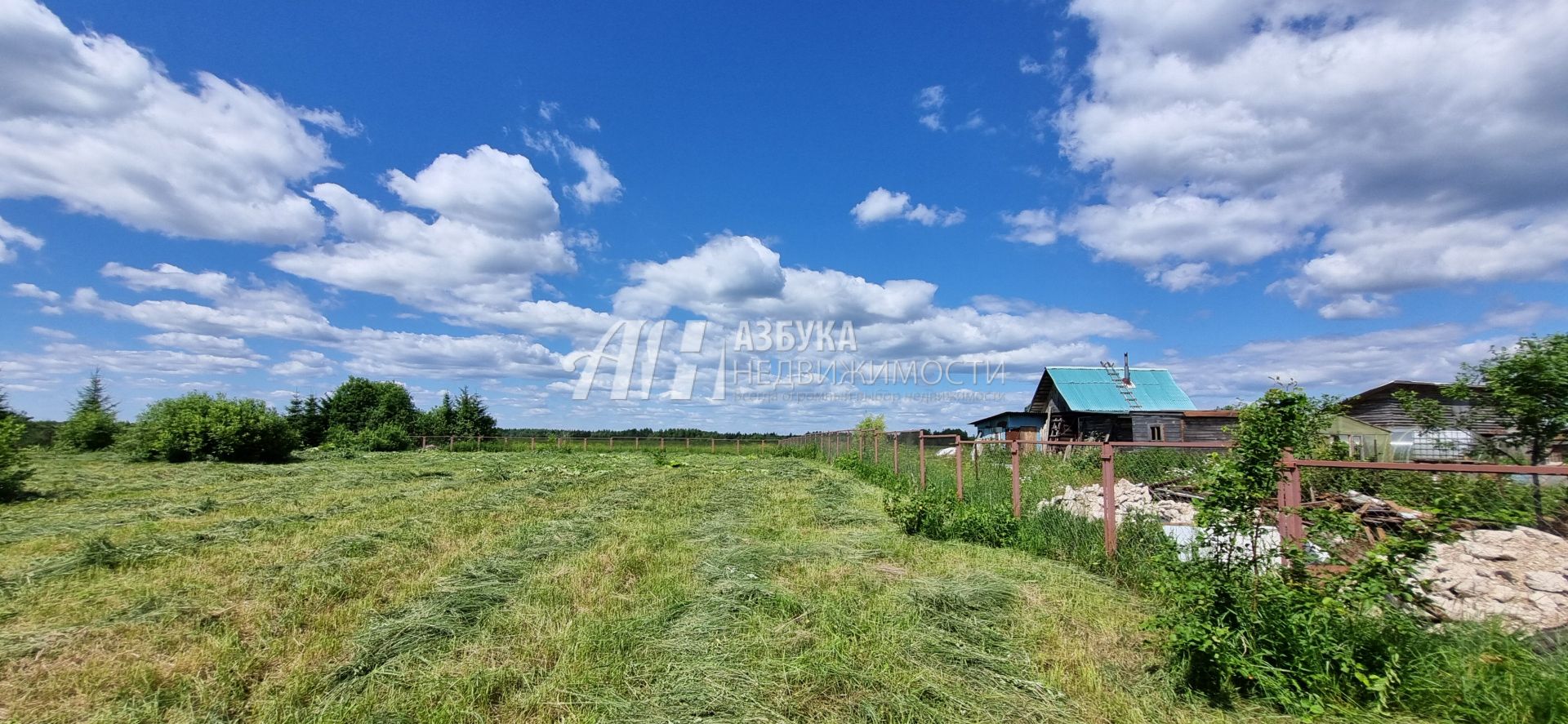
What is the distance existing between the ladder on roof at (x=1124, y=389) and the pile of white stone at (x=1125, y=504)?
2059cm

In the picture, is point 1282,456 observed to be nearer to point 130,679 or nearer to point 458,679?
point 458,679

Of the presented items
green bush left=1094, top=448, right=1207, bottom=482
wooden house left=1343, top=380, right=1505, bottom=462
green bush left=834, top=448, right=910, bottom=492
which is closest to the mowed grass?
green bush left=1094, top=448, right=1207, bottom=482

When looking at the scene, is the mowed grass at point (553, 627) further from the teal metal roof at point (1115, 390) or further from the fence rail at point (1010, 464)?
the teal metal roof at point (1115, 390)

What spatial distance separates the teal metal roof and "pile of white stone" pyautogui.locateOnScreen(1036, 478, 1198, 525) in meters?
19.2

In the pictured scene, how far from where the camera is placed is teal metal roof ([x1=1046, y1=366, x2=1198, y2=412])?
1078 inches

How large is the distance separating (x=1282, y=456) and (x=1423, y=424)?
8.18 metres

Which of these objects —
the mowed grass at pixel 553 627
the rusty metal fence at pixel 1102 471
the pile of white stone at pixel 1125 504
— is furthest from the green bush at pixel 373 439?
the pile of white stone at pixel 1125 504

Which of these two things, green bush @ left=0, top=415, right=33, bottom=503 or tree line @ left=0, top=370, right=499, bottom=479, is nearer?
green bush @ left=0, top=415, right=33, bottom=503

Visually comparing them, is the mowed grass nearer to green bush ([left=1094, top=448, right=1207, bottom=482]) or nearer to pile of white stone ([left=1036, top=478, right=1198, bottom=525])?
pile of white stone ([left=1036, top=478, right=1198, bottom=525])

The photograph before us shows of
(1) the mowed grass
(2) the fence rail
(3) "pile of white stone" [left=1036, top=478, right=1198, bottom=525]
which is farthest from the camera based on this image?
(3) "pile of white stone" [left=1036, top=478, right=1198, bottom=525]

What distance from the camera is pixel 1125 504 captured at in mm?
8438

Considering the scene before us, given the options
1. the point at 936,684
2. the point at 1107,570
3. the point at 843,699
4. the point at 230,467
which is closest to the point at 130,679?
the point at 843,699

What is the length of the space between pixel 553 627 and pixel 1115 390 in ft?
95.4

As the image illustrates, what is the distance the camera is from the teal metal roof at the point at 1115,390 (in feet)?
89.8
